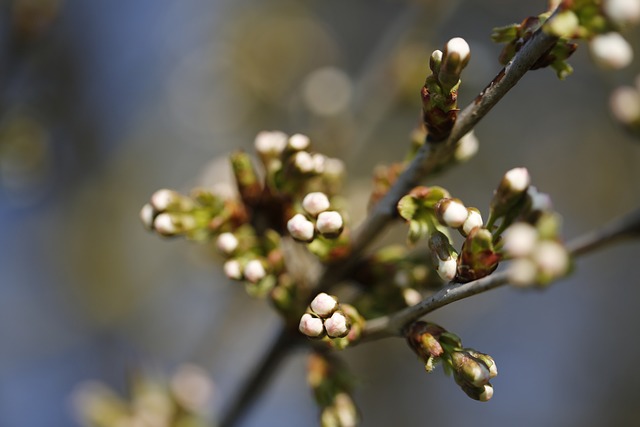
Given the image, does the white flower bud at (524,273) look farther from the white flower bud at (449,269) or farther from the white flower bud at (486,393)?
the white flower bud at (486,393)

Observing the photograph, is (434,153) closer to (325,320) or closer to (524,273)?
(325,320)

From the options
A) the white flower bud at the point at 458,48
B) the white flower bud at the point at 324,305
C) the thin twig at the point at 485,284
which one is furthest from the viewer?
the white flower bud at the point at 324,305

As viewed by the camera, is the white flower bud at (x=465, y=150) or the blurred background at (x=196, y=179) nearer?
the white flower bud at (x=465, y=150)

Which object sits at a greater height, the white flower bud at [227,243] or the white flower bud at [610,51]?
the white flower bud at [610,51]

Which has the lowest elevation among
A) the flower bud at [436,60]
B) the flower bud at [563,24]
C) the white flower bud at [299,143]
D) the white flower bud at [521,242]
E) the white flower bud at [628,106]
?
the white flower bud at [521,242]

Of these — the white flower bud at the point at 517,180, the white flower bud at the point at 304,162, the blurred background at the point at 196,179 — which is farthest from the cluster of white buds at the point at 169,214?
the blurred background at the point at 196,179

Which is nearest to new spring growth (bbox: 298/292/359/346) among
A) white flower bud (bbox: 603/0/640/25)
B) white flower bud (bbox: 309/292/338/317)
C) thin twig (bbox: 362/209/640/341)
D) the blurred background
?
white flower bud (bbox: 309/292/338/317)

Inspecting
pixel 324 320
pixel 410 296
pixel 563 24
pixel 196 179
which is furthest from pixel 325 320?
pixel 196 179
